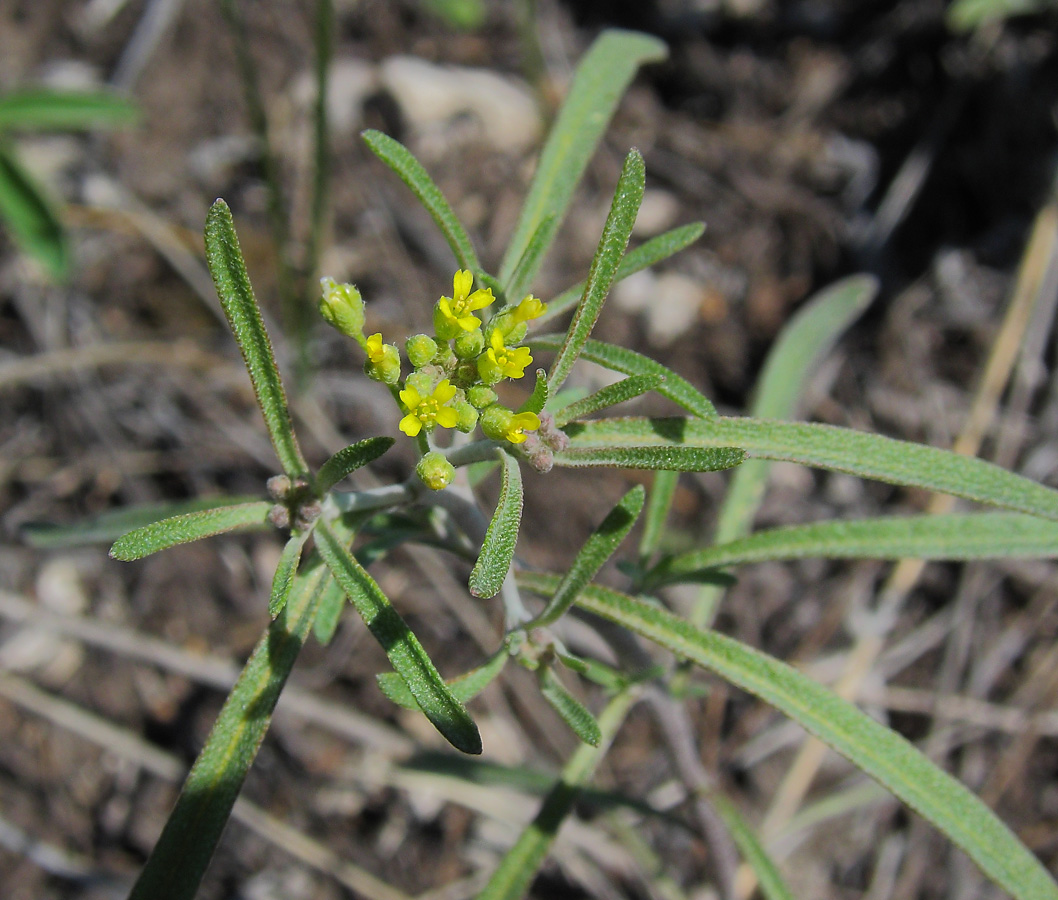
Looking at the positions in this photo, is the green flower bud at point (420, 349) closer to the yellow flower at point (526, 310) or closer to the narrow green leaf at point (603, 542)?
the yellow flower at point (526, 310)

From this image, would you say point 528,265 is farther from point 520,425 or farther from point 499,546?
point 499,546

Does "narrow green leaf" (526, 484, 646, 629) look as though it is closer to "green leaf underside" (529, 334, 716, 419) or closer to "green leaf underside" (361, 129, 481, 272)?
"green leaf underside" (529, 334, 716, 419)

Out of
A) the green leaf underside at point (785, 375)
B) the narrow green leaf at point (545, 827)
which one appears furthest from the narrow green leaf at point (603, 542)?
the green leaf underside at point (785, 375)

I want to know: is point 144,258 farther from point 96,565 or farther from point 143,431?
point 96,565

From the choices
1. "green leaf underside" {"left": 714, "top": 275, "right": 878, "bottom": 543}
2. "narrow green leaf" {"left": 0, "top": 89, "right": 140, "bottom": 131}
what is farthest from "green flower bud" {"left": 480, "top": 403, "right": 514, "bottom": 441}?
"narrow green leaf" {"left": 0, "top": 89, "right": 140, "bottom": 131}

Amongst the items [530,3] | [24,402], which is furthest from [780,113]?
[24,402]
